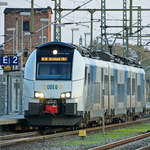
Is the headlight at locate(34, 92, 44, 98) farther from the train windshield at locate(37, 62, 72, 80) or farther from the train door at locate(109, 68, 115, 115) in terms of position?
the train door at locate(109, 68, 115, 115)

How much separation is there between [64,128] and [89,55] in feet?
11.4

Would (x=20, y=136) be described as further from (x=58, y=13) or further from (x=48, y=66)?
(x=58, y=13)

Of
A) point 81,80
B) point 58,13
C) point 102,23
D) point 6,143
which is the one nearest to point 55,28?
point 58,13

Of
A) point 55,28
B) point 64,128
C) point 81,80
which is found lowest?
point 64,128

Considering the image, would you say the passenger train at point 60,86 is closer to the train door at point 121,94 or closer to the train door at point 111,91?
the train door at point 111,91

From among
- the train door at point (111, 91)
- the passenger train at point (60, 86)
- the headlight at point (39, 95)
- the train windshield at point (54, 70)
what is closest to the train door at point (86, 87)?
the passenger train at point (60, 86)

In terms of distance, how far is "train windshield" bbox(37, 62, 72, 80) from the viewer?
866 inches

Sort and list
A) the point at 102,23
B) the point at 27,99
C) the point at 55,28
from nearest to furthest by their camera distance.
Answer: the point at 27,99 → the point at 55,28 → the point at 102,23

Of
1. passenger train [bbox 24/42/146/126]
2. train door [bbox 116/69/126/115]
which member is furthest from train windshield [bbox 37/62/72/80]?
train door [bbox 116/69/126/115]

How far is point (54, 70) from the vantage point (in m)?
22.2

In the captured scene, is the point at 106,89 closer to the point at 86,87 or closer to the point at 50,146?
the point at 86,87

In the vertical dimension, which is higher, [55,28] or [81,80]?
[55,28]

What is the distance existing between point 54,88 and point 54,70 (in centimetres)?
80

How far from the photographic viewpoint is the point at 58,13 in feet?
113
